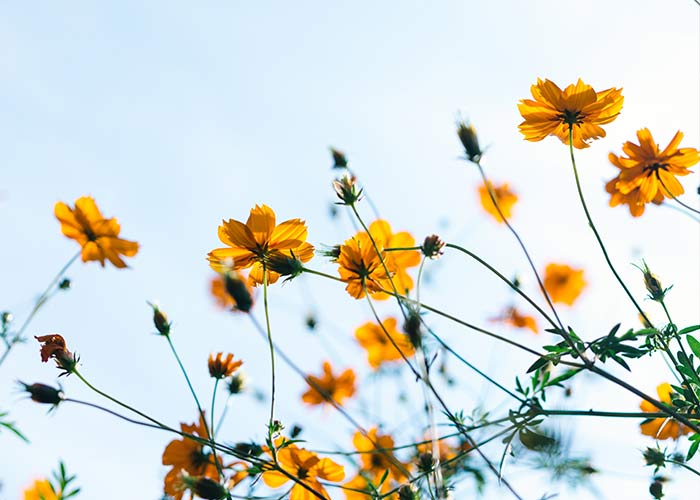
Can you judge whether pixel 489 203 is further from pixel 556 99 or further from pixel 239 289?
pixel 239 289

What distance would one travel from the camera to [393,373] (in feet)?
8.02

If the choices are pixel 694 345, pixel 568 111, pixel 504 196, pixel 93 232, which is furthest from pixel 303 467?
pixel 504 196

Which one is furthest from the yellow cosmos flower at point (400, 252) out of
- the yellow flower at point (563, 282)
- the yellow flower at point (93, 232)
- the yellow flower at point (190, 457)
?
the yellow flower at point (563, 282)

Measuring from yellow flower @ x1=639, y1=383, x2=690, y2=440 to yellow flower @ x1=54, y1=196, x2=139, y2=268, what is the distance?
1.67 meters

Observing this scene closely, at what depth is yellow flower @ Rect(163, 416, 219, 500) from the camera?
64.4 inches

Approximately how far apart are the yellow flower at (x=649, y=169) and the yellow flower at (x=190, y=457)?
1.07 metres

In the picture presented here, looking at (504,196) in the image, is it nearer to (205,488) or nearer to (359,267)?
(359,267)

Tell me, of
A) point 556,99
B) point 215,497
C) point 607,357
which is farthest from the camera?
point 556,99

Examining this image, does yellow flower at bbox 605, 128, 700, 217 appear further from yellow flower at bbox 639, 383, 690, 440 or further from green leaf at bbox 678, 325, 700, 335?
yellow flower at bbox 639, 383, 690, 440

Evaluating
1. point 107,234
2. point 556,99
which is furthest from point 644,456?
point 107,234

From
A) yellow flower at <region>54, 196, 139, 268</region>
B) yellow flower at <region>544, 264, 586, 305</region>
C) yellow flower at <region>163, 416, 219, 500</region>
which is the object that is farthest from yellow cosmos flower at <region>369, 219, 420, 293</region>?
yellow flower at <region>544, 264, 586, 305</region>

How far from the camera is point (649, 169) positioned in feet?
5.09

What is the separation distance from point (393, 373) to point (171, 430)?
1.33 meters

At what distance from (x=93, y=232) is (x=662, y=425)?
1.84m
